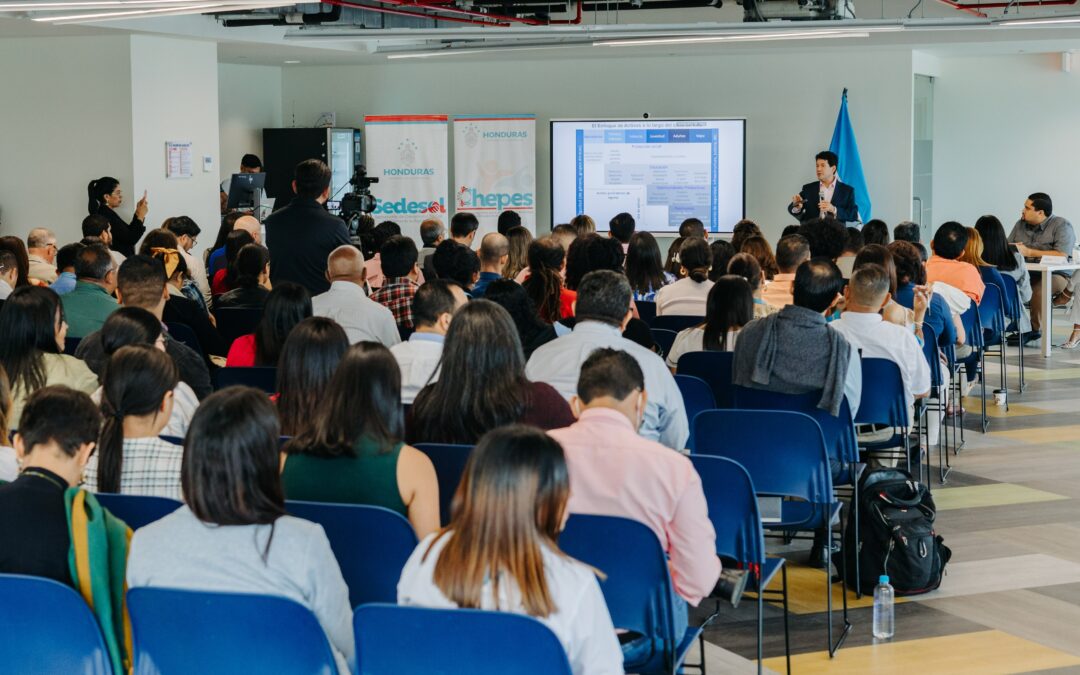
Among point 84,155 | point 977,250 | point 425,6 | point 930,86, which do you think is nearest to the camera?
point 977,250

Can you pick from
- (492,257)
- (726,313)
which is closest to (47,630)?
(726,313)

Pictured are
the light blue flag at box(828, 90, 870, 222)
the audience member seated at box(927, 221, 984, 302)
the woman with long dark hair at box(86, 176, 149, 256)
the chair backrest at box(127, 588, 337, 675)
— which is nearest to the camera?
the chair backrest at box(127, 588, 337, 675)

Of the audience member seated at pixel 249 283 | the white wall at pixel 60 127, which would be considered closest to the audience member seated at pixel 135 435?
the audience member seated at pixel 249 283

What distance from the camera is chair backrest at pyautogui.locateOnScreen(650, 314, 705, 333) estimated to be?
275 inches

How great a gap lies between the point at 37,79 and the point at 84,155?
2.73 ft

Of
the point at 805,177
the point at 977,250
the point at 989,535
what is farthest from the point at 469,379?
the point at 805,177

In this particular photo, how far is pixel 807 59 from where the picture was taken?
14141 millimetres

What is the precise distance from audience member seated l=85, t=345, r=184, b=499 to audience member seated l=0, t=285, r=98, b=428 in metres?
1.22

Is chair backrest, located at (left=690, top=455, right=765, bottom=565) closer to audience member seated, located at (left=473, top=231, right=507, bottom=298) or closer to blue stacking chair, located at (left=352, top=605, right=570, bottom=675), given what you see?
blue stacking chair, located at (left=352, top=605, right=570, bottom=675)

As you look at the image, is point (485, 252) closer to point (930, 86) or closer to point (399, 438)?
point (399, 438)

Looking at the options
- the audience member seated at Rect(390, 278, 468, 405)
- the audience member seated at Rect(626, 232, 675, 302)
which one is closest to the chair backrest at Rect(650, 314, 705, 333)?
the audience member seated at Rect(626, 232, 675, 302)

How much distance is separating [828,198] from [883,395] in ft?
23.3

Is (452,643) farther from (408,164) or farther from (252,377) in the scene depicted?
(408,164)

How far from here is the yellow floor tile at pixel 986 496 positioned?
21.9ft
